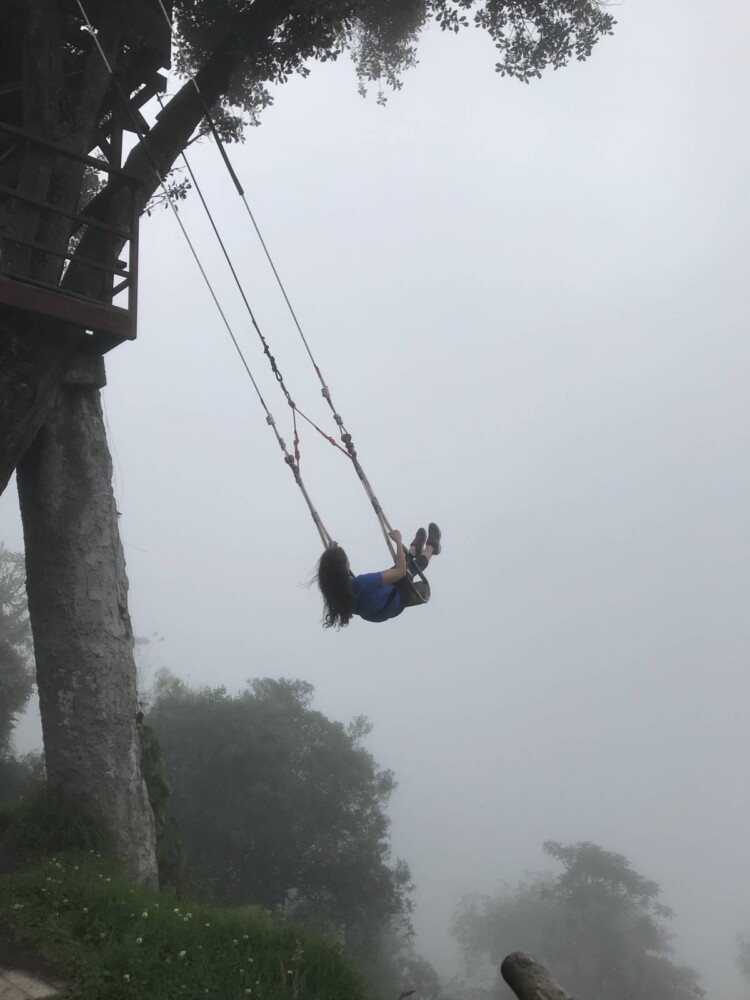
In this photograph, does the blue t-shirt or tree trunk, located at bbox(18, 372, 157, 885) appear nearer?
tree trunk, located at bbox(18, 372, 157, 885)

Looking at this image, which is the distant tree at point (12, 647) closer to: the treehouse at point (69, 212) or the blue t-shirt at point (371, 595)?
the treehouse at point (69, 212)

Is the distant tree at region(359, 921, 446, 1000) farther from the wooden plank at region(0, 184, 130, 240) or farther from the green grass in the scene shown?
the wooden plank at region(0, 184, 130, 240)

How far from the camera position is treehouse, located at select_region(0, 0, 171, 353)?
6051 millimetres

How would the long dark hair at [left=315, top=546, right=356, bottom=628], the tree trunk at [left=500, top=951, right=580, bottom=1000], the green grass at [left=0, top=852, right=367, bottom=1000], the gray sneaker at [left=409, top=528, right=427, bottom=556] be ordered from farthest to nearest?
the gray sneaker at [left=409, top=528, right=427, bottom=556] < the long dark hair at [left=315, top=546, right=356, bottom=628] < the green grass at [left=0, top=852, right=367, bottom=1000] < the tree trunk at [left=500, top=951, right=580, bottom=1000]

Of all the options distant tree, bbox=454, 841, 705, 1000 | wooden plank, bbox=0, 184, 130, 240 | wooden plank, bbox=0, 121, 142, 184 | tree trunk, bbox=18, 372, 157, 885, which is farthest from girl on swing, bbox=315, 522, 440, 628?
distant tree, bbox=454, 841, 705, 1000

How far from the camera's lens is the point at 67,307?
6.14 m

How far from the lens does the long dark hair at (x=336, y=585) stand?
622cm

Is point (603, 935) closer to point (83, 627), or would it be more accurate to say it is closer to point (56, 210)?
point (83, 627)

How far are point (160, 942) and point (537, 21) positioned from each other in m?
11.9

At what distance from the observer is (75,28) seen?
26.6ft

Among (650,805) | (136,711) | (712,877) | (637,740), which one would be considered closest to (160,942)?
(136,711)

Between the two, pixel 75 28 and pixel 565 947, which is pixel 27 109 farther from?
pixel 565 947

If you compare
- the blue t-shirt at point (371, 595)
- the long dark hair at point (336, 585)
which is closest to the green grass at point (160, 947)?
the long dark hair at point (336, 585)

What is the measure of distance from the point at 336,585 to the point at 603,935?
3614 cm
